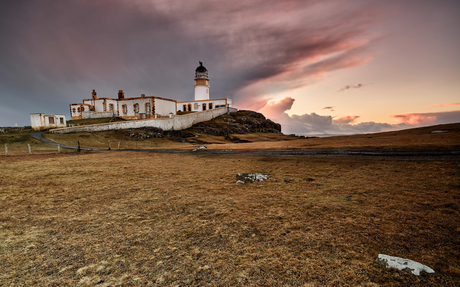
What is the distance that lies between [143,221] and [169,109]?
203 feet

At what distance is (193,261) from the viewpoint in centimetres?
352

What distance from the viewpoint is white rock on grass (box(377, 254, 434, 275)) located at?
3.00 metres

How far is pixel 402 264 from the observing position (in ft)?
10.3

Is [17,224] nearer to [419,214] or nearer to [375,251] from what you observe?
A: [375,251]

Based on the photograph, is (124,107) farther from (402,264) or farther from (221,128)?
(402,264)

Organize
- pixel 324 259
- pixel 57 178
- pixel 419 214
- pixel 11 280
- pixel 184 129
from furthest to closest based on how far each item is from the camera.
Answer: pixel 184 129 → pixel 57 178 → pixel 419 214 → pixel 324 259 → pixel 11 280

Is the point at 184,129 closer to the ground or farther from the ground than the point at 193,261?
farther from the ground

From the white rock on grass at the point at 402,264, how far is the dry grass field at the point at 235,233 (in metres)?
0.12

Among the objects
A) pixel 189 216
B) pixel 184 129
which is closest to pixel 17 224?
pixel 189 216

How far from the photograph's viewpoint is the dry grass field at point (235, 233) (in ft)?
10.3

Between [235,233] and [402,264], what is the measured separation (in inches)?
117

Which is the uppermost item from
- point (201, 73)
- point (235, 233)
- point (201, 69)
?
point (201, 69)

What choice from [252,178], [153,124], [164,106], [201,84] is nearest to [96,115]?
[164,106]

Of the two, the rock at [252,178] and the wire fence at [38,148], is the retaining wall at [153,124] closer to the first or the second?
the wire fence at [38,148]
